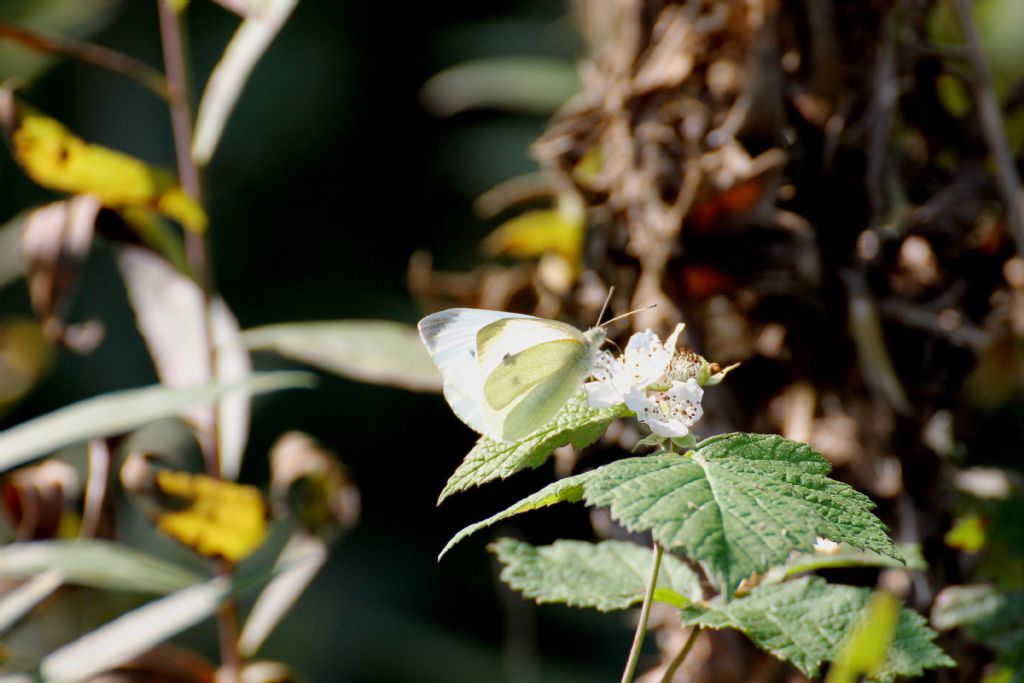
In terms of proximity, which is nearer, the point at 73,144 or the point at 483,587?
the point at 73,144

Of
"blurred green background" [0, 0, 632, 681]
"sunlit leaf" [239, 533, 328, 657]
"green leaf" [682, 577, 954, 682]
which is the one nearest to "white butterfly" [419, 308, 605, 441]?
"green leaf" [682, 577, 954, 682]

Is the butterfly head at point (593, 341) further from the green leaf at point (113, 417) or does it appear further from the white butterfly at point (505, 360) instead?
the green leaf at point (113, 417)

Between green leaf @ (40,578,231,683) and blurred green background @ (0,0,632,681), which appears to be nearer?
green leaf @ (40,578,231,683)

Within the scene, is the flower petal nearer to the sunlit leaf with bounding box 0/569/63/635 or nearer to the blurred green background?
the sunlit leaf with bounding box 0/569/63/635

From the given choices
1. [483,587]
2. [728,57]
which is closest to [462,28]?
[483,587]

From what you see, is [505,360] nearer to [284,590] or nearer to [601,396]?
[601,396]

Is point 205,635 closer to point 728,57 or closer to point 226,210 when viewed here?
point 226,210
